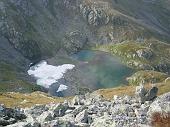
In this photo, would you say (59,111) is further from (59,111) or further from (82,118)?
(82,118)

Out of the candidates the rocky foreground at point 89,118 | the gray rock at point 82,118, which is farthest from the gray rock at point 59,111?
the gray rock at point 82,118

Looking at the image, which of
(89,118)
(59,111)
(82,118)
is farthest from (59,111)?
(89,118)

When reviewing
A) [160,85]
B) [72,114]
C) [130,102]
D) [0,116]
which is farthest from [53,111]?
[160,85]

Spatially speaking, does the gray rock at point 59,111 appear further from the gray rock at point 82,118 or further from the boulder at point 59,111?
the gray rock at point 82,118

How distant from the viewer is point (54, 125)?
1772 inches

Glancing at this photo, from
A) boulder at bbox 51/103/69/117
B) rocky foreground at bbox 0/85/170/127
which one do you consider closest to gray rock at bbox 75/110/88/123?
rocky foreground at bbox 0/85/170/127

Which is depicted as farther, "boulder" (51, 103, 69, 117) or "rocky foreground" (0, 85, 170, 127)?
"boulder" (51, 103, 69, 117)

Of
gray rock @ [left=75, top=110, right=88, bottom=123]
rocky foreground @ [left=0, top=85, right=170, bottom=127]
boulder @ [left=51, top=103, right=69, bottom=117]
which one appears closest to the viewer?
rocky foreground @ [left=0, top=85, right=170, bottom=127]

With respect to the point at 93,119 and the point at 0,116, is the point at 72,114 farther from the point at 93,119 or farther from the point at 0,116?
the point at 0,116

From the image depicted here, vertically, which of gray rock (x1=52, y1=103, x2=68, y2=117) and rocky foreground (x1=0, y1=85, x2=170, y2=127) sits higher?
gray rock (x1=52, y1=103, x2=68, y2=117)

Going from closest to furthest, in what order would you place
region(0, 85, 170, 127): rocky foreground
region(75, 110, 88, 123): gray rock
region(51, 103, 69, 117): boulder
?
1. region(0, 85, 170, 127): rocky foreground
2. region(75, 110, 88, 123): gray rock
3. region(51, 103, 69, 117): boulder

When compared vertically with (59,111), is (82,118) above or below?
below

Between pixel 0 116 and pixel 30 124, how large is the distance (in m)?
5.92

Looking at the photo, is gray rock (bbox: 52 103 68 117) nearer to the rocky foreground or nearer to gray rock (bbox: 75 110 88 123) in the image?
the rocky foreground
